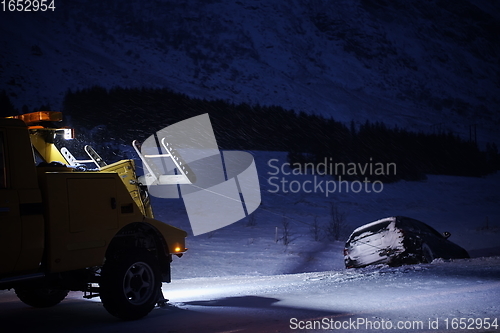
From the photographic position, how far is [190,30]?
90.9m

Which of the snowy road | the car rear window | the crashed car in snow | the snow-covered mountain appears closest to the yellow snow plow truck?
the snowy road

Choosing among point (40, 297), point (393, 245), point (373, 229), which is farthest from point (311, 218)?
point (40, 297)

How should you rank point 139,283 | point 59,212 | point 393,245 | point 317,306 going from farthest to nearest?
point 393,245 < point 317,306 < point 139,283 < point 59,212

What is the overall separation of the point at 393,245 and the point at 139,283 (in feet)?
20.7

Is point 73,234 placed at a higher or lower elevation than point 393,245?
higher

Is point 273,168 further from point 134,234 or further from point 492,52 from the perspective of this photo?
point 492,52

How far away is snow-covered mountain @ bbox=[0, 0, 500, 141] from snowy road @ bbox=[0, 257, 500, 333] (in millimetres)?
38615

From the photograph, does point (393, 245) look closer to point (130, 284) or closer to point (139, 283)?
point (139, 283)

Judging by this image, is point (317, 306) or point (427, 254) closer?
point (317, 306)

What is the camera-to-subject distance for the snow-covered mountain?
62653mm

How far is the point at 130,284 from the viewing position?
24.6ft

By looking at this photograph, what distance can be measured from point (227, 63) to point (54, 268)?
251 ft

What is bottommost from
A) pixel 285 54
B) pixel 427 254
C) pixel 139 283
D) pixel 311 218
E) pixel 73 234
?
pixel 311 218

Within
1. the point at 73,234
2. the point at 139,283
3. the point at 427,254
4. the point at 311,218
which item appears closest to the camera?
the point at 73,234
